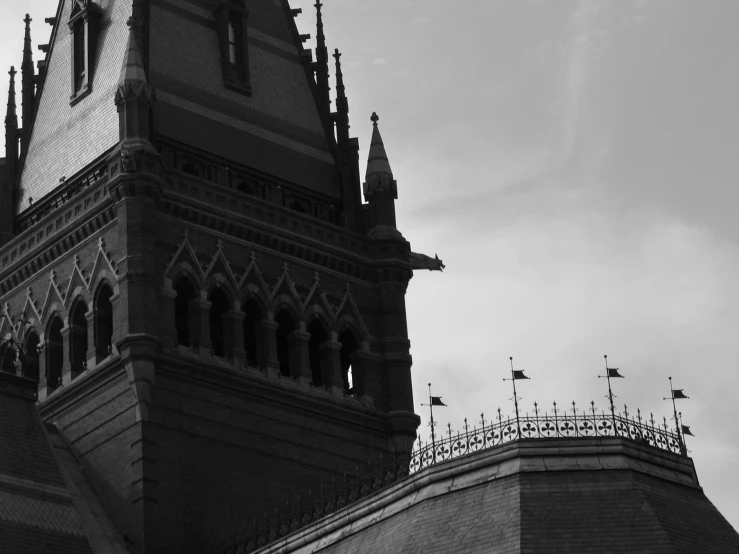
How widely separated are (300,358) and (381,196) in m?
7.65

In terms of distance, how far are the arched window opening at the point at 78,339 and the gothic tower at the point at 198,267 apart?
68mm

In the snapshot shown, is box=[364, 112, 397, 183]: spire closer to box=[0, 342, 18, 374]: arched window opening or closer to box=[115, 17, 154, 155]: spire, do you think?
box=[115, 17, 154, 155]: spire

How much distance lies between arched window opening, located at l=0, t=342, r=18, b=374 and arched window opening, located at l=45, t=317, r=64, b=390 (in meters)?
1.12

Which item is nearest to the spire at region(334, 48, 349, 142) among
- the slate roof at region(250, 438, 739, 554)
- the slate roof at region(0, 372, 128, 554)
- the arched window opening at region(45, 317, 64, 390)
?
the arched window opening at region(45, 317, 64, 390)

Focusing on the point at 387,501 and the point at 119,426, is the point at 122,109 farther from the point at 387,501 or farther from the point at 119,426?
the point at 387,501

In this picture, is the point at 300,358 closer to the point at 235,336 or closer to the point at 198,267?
the point at 235,336

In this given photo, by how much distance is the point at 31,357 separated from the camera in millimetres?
67500

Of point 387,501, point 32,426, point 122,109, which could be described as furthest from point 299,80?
point 387,501

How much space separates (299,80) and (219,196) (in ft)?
26.0

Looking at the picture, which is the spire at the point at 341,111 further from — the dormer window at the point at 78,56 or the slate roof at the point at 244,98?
the dormer window at the point at 78,56

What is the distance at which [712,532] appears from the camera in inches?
1955

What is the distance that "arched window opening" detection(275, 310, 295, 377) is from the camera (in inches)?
2685

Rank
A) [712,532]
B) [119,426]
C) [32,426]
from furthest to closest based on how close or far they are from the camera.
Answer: [119,426], [32,426], [712,532]

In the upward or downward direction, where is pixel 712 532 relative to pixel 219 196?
downward
